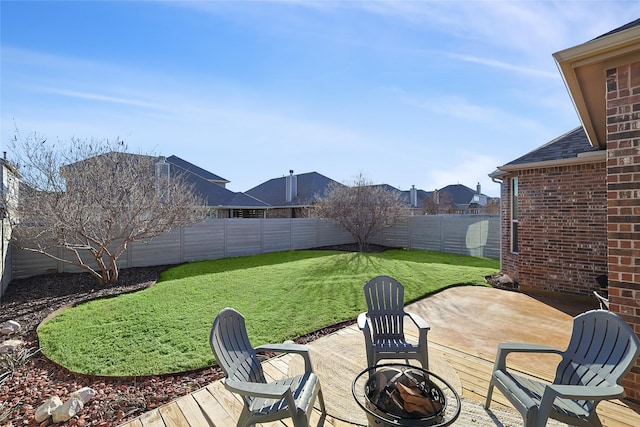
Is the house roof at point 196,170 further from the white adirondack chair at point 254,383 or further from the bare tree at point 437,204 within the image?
the bare tree at point 437,204

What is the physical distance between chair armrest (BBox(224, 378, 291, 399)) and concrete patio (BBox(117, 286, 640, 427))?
0.83 meters

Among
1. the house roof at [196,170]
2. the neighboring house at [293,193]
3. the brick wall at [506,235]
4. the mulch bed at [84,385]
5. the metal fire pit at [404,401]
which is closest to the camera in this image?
the metal fire pit at [404,401]

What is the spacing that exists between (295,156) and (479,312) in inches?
749

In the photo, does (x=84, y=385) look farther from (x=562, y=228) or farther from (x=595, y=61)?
(x=562, y=228)

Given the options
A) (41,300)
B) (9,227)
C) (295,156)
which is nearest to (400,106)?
(41,300)

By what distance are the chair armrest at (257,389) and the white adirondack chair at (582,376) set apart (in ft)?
5.29

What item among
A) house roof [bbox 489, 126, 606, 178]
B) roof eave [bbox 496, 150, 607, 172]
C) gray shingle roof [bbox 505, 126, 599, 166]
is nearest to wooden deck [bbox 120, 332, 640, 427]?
roof eave [bbox 496, 150, 607, 172]

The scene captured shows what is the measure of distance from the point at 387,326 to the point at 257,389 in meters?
1.90

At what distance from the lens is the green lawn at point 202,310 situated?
3.67 meters

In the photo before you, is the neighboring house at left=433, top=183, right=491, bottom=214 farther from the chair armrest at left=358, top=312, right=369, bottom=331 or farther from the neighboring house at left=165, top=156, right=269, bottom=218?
the chair armrest at left=358, top=312, right=369, bottom=331

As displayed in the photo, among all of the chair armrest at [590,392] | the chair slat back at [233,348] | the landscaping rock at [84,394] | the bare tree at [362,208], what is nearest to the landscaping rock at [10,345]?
the landscaping rock at [84,394]

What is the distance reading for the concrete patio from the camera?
2443mm

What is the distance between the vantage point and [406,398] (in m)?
1.79

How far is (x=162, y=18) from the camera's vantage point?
5.53 meters
